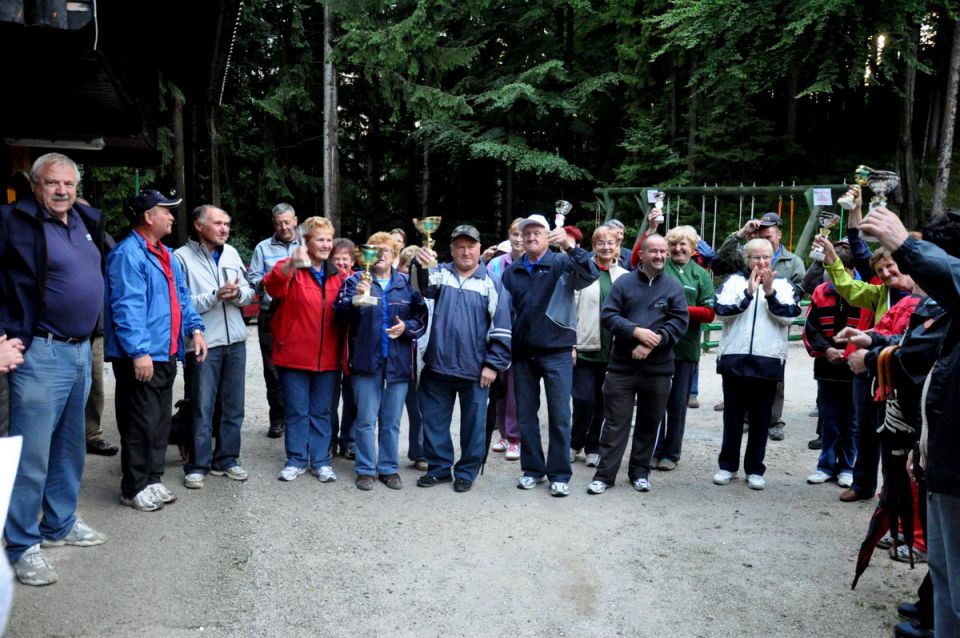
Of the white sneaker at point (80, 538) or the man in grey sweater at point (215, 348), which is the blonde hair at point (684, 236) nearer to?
the man in grey sweater at point (215, 348)

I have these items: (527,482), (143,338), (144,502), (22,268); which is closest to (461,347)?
(527,482)

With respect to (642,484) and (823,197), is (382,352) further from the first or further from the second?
(823,197)

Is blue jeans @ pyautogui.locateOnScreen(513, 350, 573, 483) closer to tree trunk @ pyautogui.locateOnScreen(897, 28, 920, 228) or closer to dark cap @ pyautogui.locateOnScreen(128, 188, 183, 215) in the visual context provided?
dark cap @ pyautogui.locateOnScreen(128, 188, 183, 215)

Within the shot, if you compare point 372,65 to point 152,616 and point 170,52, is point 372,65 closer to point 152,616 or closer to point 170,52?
point 170,52

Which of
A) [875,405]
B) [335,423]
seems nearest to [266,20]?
[335,423]

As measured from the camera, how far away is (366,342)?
5660 mm

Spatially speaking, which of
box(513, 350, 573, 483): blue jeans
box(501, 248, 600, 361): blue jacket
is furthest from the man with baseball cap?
box(513, 350, 573, 483): blue jeans

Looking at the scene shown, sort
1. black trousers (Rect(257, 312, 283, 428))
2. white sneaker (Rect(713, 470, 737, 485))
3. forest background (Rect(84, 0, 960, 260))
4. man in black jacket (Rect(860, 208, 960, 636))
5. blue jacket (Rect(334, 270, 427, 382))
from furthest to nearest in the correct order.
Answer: forest background (Rect(84, 0, 960, 260)) < black trousers (Rect(257, 312, 283, 428)) < white sneaker (Rect(713, 470, 737, 485)) < blue jacket (Rect(334, 270, 427, 382)) < man in black jacket (Rect(860, 208, 960, 636))

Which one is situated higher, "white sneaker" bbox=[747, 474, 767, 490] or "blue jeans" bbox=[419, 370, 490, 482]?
"blue jeans" bbox=[419, 370, 490, 482]

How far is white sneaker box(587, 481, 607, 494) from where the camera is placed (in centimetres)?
566

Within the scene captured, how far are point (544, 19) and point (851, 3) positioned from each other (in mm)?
9956

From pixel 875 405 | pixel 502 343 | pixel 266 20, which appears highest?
pixel 266 20

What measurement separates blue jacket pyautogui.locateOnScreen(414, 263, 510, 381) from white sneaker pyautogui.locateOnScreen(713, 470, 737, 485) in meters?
1.91

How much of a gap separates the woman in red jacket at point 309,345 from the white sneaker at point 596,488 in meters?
1.97
